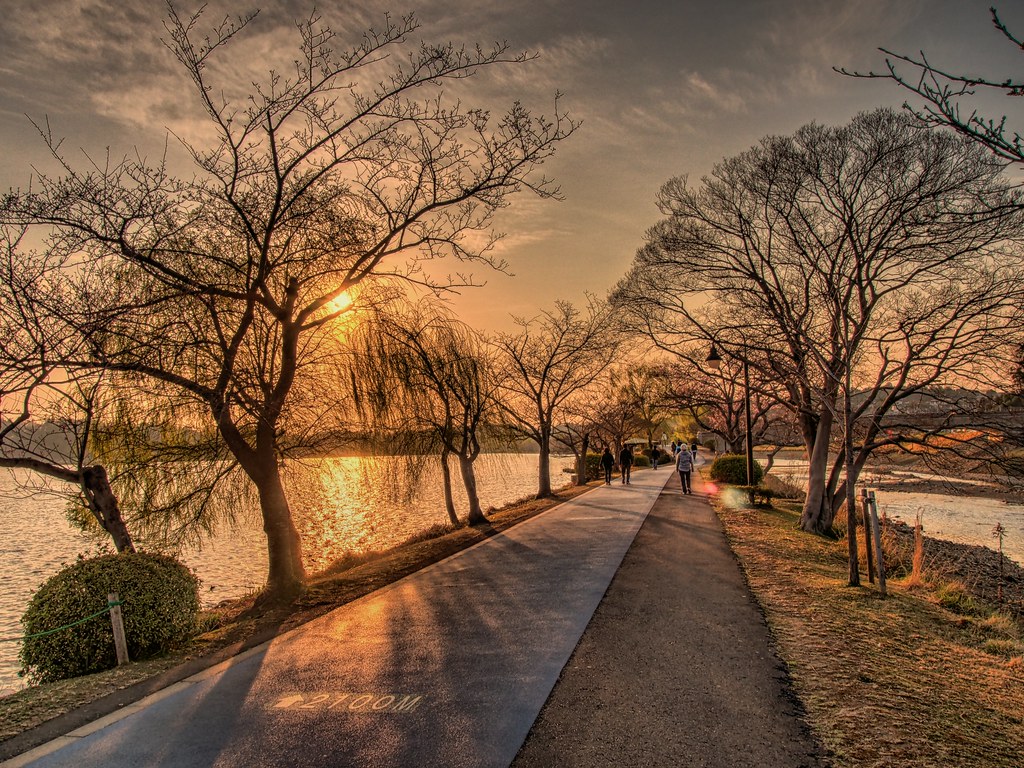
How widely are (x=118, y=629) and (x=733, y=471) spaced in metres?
27.6

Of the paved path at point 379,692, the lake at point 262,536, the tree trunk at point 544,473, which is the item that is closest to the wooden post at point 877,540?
the paved path at point 379,692

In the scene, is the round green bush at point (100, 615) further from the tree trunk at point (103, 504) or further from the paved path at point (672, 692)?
the paved path at point (672, 692)

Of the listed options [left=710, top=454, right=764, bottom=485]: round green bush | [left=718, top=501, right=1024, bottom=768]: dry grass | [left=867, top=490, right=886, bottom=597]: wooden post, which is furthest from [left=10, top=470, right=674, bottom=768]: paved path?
[left=710, top=454, right=764, bottom=485]: round green bush

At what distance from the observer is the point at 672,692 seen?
5.00 m

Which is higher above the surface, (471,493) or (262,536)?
(471,493)

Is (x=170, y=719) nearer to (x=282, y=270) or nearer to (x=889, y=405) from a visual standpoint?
(x=282, y=270)

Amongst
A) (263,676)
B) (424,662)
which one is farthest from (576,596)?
(263,676)

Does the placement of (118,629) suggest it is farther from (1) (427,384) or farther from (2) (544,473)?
(2) (544,473)

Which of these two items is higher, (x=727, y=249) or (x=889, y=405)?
(x=727, y=249)

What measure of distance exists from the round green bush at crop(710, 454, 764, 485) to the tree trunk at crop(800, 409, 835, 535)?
11040 millimetres

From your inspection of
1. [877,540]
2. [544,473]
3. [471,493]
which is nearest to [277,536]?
[471,493]

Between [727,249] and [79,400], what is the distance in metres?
14.1

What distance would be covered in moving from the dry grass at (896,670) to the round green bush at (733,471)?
18.9m

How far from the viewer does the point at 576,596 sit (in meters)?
8.20
